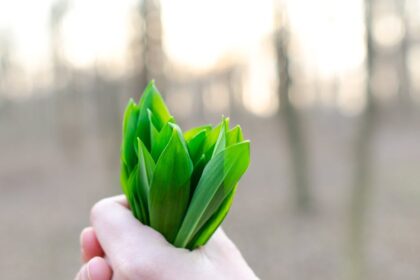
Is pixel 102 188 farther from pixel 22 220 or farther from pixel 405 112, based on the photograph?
pixel 405 112

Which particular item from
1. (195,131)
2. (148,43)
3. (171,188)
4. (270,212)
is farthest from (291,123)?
(171,188)

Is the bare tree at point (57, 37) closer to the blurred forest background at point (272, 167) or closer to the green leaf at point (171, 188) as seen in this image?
the blurred forest background at point (272, 167)

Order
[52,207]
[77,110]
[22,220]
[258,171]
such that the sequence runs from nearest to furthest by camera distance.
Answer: [22,220]
[52,207]
[258,171]
[77,110]

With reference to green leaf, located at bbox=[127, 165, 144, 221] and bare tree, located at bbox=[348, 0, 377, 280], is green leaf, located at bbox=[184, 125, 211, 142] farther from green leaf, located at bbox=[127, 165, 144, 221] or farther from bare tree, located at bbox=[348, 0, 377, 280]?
bare tree, located at bbox=[348, 0, 377, 280]

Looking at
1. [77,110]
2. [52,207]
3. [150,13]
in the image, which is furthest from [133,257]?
[77,110]

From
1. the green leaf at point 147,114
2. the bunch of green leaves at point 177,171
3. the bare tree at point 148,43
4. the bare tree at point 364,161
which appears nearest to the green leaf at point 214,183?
the bunch of green leaves at point 177,171

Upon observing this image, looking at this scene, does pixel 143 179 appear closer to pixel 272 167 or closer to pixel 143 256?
pixel 143 256

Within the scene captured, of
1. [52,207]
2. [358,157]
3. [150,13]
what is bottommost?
[52,207]
